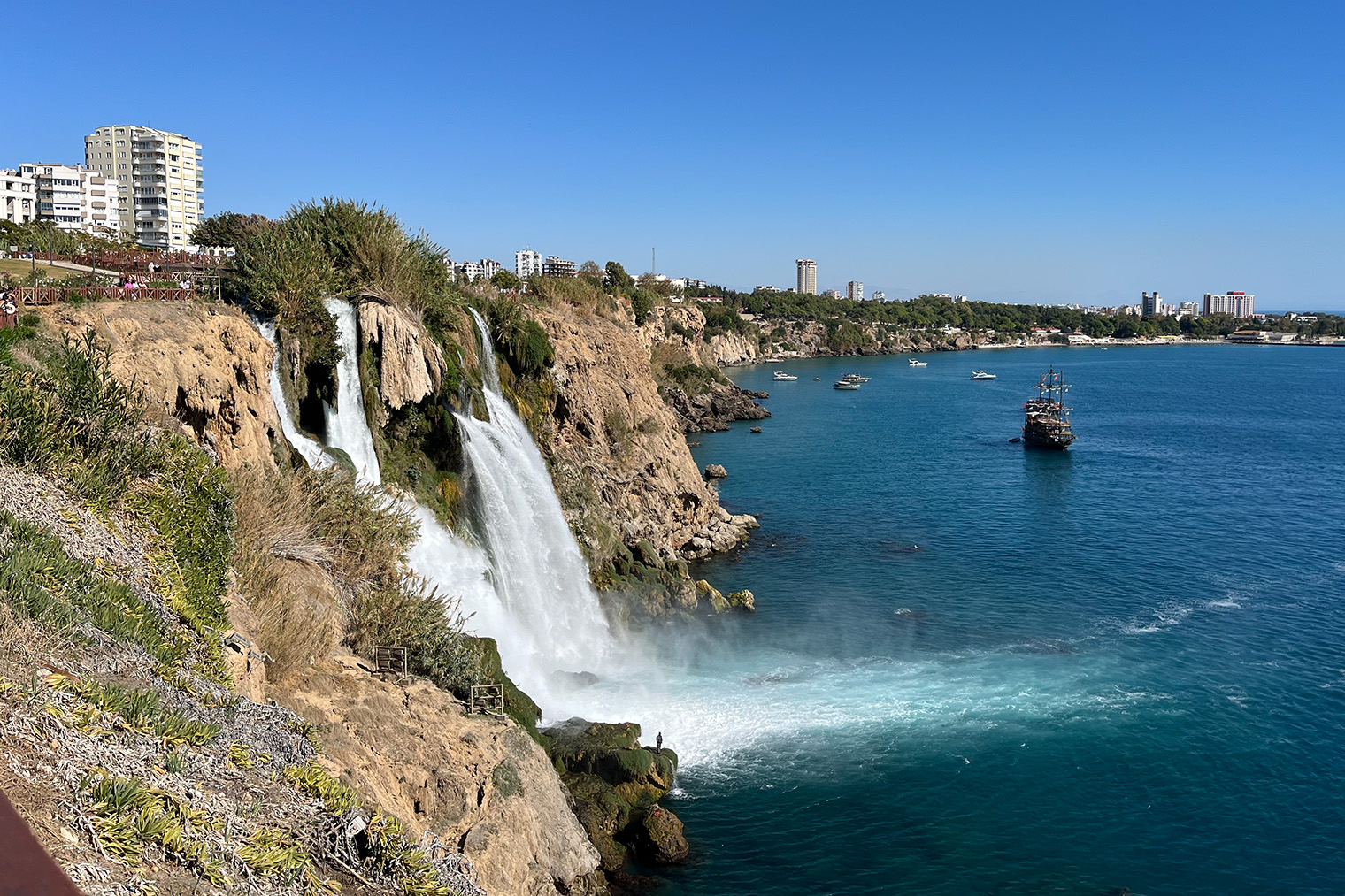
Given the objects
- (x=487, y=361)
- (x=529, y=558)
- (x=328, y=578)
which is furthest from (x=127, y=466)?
(x=487, y=361)

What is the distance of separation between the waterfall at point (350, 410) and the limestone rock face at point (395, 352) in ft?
1.23

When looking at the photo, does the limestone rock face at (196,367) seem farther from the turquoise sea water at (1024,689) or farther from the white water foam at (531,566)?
the turquoise sea water at (1024,689)

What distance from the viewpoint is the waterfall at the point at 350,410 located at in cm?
2286

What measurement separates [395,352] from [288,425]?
386 centimetres

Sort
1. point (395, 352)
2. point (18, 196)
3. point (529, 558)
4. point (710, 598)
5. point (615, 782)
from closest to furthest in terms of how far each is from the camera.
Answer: point (615, 782)
point (395, 352)
point (529, 558)
point (710, 598)
point (18, 196)

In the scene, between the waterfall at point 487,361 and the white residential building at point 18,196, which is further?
the white residential building at point 18,196

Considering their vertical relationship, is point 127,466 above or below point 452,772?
above

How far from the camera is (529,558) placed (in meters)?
26.8

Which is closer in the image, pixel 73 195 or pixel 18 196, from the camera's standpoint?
pixel 18 196

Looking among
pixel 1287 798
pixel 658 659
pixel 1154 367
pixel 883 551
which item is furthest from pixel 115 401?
pixel 1154 367

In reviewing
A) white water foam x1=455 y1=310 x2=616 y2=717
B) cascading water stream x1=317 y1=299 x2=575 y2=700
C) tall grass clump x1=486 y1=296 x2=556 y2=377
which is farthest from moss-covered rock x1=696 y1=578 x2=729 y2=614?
tall grass clump x1=486 y1=296 x2=556 y2=377

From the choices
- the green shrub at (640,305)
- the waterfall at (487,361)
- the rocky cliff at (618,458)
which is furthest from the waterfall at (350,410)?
Result: the green shrub at (640,305)

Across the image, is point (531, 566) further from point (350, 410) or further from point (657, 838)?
point (657, 838)

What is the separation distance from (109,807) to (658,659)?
72.3ft
